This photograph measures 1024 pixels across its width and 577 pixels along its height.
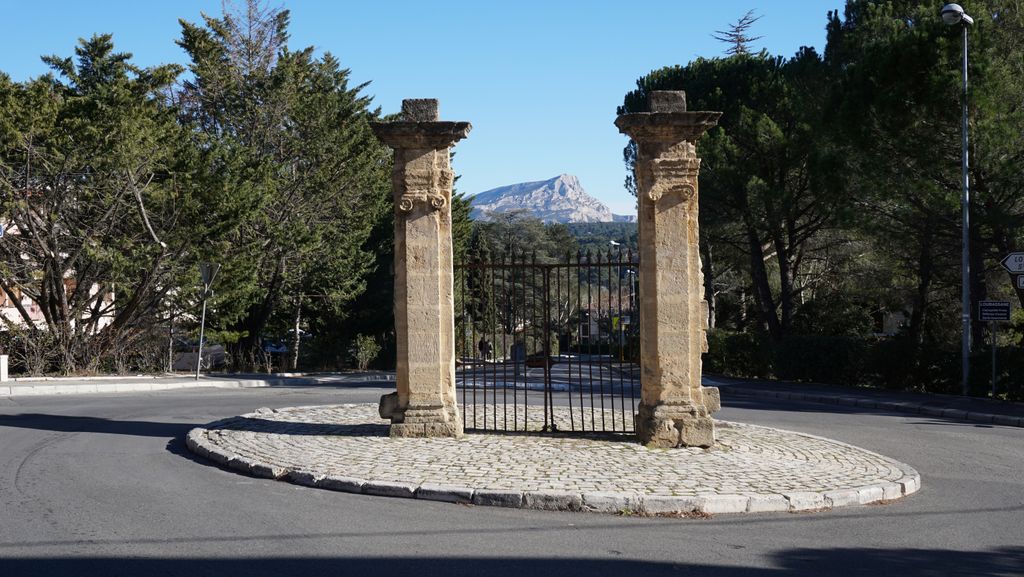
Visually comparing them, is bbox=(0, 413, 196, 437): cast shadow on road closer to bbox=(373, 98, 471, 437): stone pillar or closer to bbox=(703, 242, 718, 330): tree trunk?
bbox=(373, 98, 471, 437): stone pillar

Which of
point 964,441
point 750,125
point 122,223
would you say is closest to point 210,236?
point 122,223

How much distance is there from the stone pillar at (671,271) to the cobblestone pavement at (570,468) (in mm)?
538

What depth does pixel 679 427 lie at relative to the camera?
1128 cm

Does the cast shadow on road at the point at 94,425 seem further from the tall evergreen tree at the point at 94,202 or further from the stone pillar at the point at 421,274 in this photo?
the tall evergreen tree at the point at 94,202

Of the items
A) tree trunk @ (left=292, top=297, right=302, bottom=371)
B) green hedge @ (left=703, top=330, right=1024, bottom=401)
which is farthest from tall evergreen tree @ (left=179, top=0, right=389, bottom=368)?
green hedge @ (left=703, top=330, right=1024, bottom=401)

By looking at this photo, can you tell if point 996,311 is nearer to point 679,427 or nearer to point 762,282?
point 679,427

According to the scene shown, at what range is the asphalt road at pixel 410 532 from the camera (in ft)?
20.5

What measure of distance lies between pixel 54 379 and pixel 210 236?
593 cm

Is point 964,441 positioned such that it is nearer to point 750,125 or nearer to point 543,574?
point 543,574

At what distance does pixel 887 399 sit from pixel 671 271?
1093 cm

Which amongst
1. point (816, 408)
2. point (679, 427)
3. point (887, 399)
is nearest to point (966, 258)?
point (887, 399)

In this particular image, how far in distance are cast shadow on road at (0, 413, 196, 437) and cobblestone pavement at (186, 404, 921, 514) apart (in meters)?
0.80

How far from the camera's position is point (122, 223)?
25.2m

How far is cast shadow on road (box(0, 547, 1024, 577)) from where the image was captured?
235 inches
